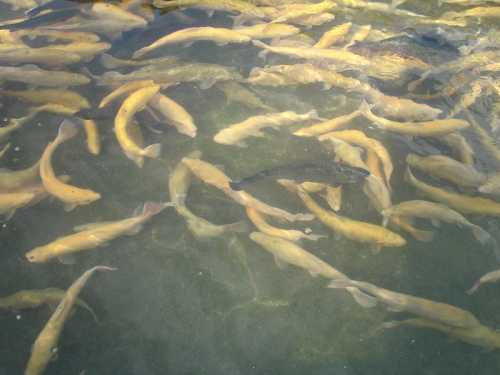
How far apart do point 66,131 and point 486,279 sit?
3.55 meters

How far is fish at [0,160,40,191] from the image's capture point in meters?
3.80

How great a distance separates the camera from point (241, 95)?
480cm

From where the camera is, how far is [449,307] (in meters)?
3.20

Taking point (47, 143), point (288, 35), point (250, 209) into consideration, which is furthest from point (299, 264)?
point (288, 35)

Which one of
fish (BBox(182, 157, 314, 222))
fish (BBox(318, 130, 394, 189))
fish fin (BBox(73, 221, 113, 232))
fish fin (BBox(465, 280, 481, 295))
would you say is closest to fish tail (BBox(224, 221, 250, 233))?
fish (BBox(182, 157, 314, 222))

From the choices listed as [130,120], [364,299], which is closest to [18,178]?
[130,120]

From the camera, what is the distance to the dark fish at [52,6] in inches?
225

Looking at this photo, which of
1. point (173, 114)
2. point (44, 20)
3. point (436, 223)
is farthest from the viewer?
point (44, 20)

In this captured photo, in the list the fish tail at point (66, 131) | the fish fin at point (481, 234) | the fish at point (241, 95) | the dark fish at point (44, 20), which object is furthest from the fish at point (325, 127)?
the dark fish at point (44, 20)

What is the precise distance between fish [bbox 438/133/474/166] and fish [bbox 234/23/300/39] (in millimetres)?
2124

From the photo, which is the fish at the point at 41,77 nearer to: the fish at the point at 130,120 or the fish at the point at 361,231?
the fish at the point at 130,120

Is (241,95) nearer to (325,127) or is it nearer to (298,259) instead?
(325,127)

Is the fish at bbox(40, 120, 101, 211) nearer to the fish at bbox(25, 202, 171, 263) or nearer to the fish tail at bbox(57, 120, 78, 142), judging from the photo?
the fish at bbox(25, 202, 171, 263)

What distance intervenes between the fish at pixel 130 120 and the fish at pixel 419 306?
6.04 feet
